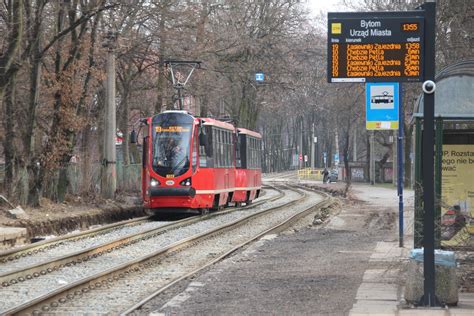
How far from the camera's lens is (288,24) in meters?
46.9

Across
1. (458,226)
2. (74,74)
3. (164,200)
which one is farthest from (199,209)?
(458,226)

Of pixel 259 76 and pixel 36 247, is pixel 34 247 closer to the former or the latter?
pixel 36 247

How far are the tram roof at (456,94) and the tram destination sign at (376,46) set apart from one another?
179 centimetres

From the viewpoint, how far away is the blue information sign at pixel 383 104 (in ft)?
51.4

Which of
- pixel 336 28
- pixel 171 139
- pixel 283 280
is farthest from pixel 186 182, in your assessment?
pixel 336 28

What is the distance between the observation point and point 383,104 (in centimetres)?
1575

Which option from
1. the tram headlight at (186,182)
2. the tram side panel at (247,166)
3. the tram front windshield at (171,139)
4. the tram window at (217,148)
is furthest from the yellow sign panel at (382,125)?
the tram side panel at (247,166)

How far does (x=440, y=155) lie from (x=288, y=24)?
36358mm

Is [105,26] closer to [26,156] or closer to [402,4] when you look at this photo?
[26,156]

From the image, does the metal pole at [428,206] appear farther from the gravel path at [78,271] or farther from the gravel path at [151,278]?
the gravel path at [78,271]

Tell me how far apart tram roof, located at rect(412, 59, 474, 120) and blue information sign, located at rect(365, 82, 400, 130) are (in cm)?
386

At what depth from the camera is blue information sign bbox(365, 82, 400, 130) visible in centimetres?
1567

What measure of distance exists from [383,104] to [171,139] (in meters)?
12.1

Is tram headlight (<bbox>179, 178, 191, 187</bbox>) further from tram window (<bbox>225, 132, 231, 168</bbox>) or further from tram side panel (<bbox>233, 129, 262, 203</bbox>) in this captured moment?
tram side panel (<bbox>233, 129, 262, 203</bbox>)
